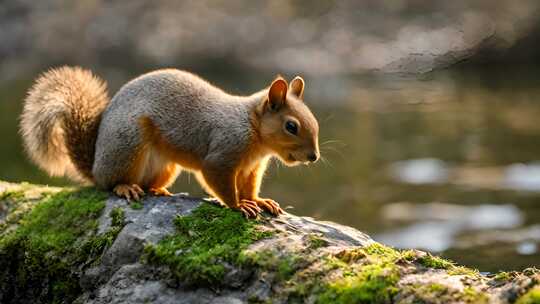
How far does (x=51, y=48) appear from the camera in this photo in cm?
2423

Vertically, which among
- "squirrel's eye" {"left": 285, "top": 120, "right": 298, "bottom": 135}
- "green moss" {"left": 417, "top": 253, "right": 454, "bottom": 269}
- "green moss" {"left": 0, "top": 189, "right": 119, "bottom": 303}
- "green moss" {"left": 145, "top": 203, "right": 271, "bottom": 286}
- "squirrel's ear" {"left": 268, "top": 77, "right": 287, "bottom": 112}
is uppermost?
"squirrel's ear" {"left": 268, "top": 77, "right": 287, "bottom": 112}

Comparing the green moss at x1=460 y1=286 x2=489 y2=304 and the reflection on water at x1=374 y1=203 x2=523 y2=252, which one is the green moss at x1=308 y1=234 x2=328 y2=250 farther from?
the reflection on water at x1=374 y1=203 x2=523 y2=252

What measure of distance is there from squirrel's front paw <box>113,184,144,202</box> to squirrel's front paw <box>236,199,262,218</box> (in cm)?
66

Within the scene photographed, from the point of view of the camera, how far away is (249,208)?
4.70m

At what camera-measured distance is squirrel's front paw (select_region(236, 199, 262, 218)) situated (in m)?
4.63

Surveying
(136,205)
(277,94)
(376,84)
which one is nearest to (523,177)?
(277,94)

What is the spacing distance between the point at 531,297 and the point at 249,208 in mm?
1869

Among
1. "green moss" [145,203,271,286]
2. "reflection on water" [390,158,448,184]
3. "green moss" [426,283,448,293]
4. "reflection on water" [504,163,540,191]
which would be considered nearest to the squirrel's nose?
"green moss" [145,203,271,286]

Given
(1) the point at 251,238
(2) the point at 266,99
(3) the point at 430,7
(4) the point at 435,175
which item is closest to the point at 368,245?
(1) the point at 251,238

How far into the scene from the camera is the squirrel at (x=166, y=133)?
484cm

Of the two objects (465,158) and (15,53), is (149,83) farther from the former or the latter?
(15,53)

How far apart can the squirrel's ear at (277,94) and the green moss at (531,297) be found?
2.02m

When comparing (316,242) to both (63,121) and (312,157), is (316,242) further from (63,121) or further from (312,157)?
(63,121)

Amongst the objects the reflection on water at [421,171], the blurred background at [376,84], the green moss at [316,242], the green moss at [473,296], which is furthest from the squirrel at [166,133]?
the reflection on water at [421,171]
